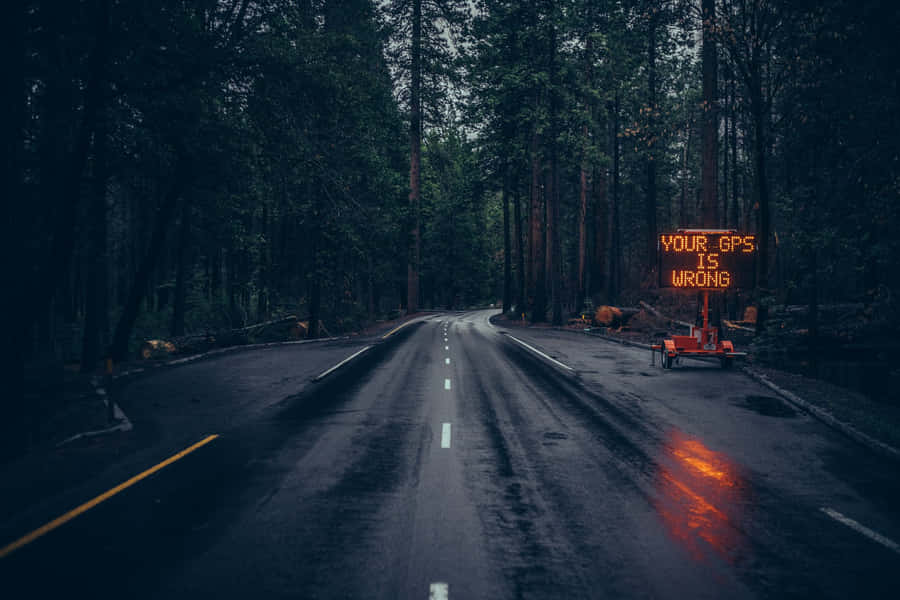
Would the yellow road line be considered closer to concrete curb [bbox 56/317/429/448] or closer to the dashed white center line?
concrete curb [bbox 56/317/429/448]

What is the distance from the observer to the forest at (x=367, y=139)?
10617 millimetres

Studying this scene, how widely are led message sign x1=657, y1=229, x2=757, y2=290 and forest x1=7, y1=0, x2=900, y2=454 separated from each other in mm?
1836

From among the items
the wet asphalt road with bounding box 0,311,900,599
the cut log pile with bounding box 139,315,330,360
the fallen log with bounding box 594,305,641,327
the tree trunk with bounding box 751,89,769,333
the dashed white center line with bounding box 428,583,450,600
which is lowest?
the wet asphalt road with bounding box 0,311,900,599

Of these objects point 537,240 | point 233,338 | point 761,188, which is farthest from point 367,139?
point 761,188

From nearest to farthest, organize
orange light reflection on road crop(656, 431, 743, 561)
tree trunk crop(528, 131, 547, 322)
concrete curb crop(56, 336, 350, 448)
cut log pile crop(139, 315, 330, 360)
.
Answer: orange light reflection on road crop(656, 431, 743, 561), concrete curb crop(56, 336, 350, 448), cut log pile crop(139, 315, 330, 360), tree trunk crop(528, 131, 547, 322)

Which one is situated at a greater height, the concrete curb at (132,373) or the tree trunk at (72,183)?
the tree trunk at (72,183)

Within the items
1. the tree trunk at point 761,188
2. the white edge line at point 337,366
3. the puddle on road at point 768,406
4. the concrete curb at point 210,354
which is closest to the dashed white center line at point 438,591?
the puddle on road at point 768,406

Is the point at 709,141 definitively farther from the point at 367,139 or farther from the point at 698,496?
the point at 698,496

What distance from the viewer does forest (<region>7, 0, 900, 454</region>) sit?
10.6 metres

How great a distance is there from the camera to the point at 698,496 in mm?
7301

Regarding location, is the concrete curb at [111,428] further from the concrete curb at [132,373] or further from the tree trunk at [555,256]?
the tree trunk at [555,256]

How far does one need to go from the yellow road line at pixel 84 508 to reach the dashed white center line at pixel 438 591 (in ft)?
12.7

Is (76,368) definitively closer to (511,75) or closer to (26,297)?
(26,297)

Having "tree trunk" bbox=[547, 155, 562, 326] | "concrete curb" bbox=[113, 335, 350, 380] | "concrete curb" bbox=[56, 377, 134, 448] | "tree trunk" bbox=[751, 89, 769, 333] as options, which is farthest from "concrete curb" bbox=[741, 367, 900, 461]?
"tree trunk" bbox=[547, 155, 562, 326]
